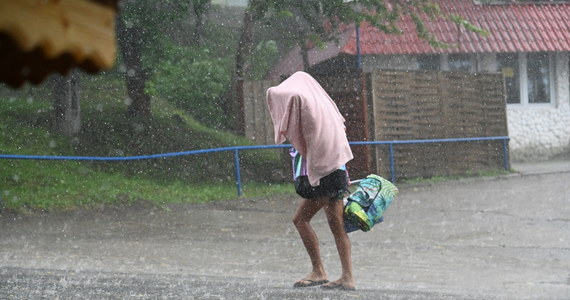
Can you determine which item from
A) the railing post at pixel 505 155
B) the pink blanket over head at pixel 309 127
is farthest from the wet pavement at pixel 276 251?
the railing post at pixel 505 155

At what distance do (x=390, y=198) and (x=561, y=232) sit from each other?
4783mm

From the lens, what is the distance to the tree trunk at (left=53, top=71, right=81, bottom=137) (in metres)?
16.8

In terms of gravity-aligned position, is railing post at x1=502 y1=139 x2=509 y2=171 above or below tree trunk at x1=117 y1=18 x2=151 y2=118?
below

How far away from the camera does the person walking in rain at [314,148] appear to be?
21.0ft

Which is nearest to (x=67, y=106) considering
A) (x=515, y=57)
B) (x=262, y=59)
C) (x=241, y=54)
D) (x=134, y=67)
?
(x=134, y=67)

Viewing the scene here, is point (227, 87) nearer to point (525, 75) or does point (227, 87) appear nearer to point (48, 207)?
point (525, 75)

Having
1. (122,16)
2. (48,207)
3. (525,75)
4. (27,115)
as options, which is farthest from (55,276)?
(525,75)

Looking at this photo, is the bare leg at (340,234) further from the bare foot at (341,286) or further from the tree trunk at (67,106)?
the tree trunk at (67,106)

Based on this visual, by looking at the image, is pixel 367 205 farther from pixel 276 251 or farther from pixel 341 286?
pixel 276 251

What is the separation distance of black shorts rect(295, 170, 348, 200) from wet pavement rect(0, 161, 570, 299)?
71 centimetres

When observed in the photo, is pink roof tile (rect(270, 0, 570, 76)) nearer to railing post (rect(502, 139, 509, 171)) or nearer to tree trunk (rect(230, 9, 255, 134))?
tree trunk (rect(230, 9, 255, 134))

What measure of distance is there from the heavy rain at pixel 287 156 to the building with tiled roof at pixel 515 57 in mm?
52

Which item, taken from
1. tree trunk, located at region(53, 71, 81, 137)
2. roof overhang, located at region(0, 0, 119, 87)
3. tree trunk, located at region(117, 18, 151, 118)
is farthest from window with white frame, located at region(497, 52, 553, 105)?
roof overhang, located at region(0, 0, 119, 87)

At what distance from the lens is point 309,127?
6.41 m
